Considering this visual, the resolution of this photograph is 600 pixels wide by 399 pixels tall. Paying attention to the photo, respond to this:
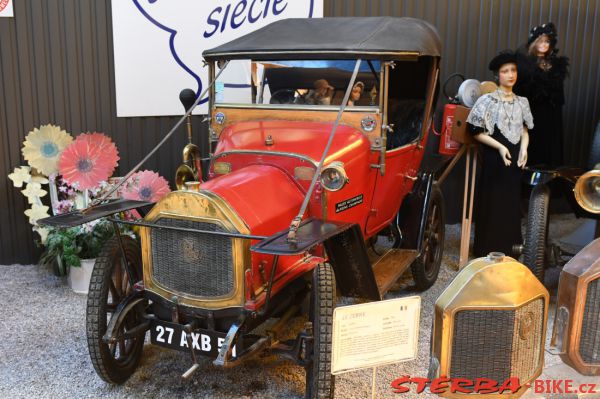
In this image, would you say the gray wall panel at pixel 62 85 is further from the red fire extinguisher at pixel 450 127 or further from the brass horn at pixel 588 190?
the brass horn at pixel 588 190

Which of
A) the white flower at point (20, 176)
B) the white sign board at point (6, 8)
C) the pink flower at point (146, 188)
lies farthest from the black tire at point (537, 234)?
the white sign board at point (6, 8)

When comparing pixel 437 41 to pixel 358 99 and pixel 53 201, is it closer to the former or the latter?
pixel 358 99

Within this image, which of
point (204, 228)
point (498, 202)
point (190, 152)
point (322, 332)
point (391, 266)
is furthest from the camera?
point (498, 202)

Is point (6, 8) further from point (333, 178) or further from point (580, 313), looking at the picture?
point (580, 313)

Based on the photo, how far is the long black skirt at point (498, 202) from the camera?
4.66m

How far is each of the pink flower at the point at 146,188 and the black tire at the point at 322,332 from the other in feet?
7.55

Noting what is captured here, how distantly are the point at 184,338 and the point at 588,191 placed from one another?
7.40ft

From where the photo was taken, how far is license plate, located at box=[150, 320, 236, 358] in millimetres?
2707

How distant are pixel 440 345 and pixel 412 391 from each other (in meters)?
0.97

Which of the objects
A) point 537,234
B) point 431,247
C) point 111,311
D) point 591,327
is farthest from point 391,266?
point 111,311

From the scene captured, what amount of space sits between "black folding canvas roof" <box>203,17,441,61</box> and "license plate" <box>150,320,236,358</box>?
1.65m

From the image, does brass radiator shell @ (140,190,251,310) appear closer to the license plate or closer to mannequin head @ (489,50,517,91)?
the license plate

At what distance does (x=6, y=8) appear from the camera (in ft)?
15.2

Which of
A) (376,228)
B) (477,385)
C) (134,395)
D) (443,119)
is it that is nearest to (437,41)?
(443,119)
